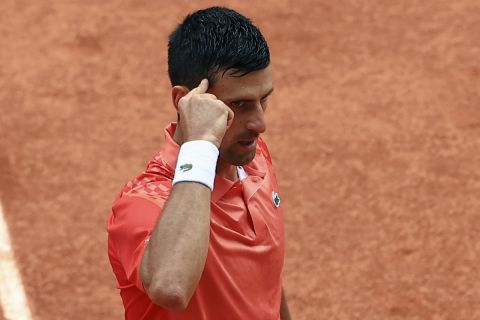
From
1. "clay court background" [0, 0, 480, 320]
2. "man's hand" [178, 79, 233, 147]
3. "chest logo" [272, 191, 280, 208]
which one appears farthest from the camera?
"clay court background" [0, 0, 480, 320]

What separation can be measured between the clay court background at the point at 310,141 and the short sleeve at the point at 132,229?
3.17 metres

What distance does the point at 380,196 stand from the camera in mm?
8031

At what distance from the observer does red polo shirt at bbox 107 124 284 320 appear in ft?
13.0

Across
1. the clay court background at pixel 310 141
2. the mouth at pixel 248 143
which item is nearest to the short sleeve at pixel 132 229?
the mouth at pixel 248 143

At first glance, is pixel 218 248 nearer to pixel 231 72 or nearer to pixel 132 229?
Answer: pixel 132 229

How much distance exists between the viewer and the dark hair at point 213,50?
4.11 metres

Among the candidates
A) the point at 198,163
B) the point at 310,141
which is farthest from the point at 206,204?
the point at 310,141

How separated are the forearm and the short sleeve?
17 centimetres

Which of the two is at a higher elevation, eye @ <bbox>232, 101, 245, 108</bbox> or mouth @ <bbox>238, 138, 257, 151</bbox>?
eye @ <bbox>232, 101, 245, 108</bbox>

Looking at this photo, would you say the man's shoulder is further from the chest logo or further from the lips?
the chest logo

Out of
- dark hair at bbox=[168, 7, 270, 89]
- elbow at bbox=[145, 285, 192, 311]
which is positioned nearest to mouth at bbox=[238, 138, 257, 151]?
dark hair at bbox=[168, 7, 270, 89]

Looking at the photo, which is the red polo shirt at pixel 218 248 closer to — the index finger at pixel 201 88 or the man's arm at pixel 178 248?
the man's arm at pixel 178 248

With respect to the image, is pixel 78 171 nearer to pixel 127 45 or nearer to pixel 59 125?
pixel 59 125

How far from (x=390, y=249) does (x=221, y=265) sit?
12.0ft
